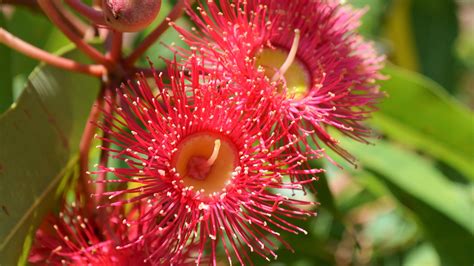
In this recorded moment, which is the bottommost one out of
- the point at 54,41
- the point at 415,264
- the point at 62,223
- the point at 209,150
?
the point at 415,264

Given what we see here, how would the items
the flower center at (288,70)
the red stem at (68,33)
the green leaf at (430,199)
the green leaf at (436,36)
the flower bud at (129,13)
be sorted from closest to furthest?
the flower bud at (129,13)
the red stem at (68,33)
the flower center at (288,70)
the green leaf at (430,199)
the green leaf at (436,36)

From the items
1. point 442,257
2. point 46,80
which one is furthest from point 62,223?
point 442,257

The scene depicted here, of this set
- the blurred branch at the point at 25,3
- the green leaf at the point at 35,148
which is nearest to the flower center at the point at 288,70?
the green leaf at the point at 35,148

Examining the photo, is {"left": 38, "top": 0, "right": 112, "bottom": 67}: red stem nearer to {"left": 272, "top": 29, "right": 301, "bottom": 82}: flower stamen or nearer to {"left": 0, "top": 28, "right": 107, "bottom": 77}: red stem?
{"left": 0, "top": 28, "right": 107, "bottom": 77}: red stem

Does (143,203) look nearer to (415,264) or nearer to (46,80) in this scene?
(46,80)

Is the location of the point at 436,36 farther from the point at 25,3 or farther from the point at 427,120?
the point at 25,3

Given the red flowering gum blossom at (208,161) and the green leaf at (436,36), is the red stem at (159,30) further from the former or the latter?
the green leaf at (436,36)

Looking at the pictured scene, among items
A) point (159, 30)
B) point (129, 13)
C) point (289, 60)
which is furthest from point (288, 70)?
point (129, 13)
